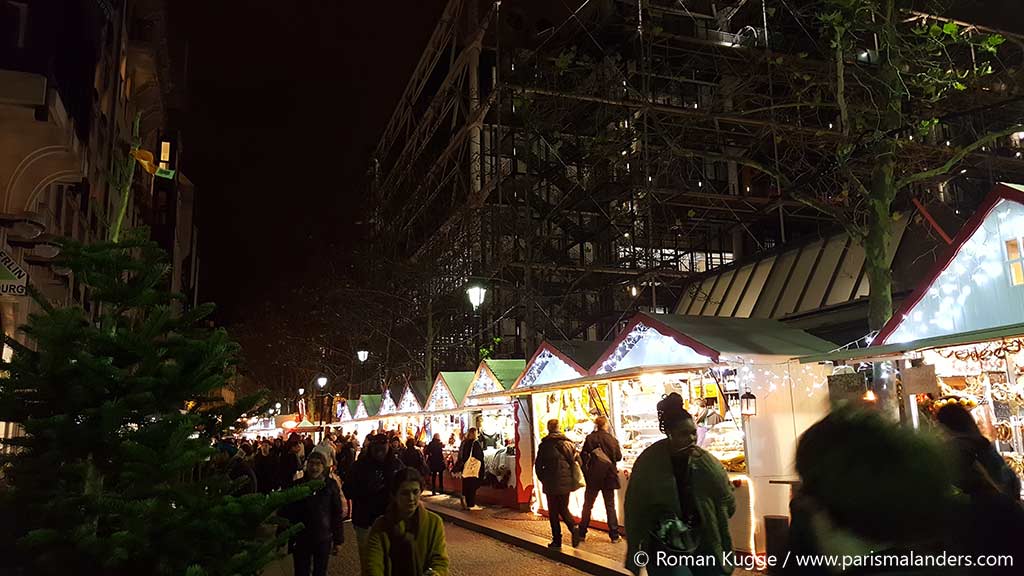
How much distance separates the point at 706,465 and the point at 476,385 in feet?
53.2

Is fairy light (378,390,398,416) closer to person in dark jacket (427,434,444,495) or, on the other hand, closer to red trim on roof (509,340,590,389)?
person in dark jacket (427,434,444,495)

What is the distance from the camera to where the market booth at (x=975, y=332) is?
8547 mm

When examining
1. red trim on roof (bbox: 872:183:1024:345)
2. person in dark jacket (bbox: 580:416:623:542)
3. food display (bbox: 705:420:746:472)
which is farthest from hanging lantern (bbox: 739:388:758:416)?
person in dark jacket (bbox: 580:416:623:542)

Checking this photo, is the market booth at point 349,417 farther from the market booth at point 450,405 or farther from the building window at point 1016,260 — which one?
the building window at point 1016,260

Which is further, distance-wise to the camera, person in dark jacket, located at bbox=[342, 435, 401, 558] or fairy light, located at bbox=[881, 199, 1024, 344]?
person in dark jacket, located at bbox=[342, 435, 401, 558]

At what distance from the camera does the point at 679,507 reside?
14.3 feet

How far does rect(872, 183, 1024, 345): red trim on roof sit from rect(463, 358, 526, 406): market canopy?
10452 mm

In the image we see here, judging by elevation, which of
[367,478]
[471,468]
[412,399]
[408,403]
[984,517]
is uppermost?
[412,399]

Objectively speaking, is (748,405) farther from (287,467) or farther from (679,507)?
(287,467)

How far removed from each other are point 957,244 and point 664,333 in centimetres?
444

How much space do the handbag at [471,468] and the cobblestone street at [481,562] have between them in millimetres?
3848

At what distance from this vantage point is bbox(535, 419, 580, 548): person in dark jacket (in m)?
12.2

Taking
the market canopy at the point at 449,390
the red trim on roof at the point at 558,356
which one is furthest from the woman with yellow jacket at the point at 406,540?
the market canopy at the point at 449,390

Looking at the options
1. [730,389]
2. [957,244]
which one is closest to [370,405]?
[730,389]
